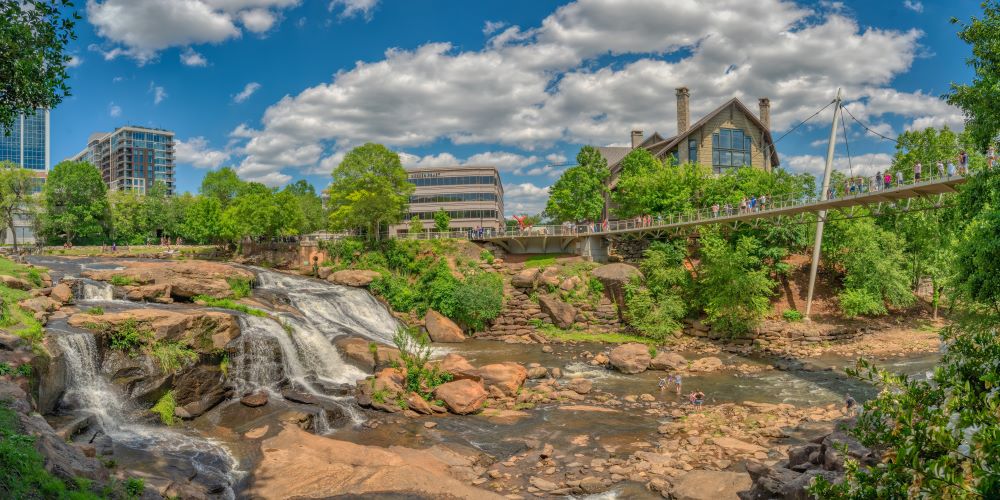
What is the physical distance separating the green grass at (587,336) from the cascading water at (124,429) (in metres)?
27.8

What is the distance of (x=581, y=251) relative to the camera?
181 ft

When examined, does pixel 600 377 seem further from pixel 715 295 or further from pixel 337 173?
pixel 337 173

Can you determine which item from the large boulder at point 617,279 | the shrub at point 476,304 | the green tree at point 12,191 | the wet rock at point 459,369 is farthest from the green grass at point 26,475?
the green tree at point 12,191

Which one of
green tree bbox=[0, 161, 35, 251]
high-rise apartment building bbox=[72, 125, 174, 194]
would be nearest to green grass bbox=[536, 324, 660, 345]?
green tree bbox=[0, 161, 35, 251]

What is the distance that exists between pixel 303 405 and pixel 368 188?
32717 millimetres

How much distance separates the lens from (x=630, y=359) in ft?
109

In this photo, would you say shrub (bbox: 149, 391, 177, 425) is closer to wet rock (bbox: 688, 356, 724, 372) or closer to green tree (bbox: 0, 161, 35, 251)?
wet rock (bbox: 688, 356, 724, 372)

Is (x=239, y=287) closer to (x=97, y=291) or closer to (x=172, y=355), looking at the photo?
(x=97, y=291)

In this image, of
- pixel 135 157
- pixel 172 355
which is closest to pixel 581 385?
pixel 172 355

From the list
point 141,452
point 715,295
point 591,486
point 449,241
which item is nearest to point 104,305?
point 141,452

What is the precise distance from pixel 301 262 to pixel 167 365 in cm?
3312

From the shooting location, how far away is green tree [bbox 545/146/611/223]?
196 ft

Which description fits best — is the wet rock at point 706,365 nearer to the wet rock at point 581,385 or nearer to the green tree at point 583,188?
the wet rock at point 581,385

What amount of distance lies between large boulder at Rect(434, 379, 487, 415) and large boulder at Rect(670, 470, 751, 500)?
1029 centimetres
